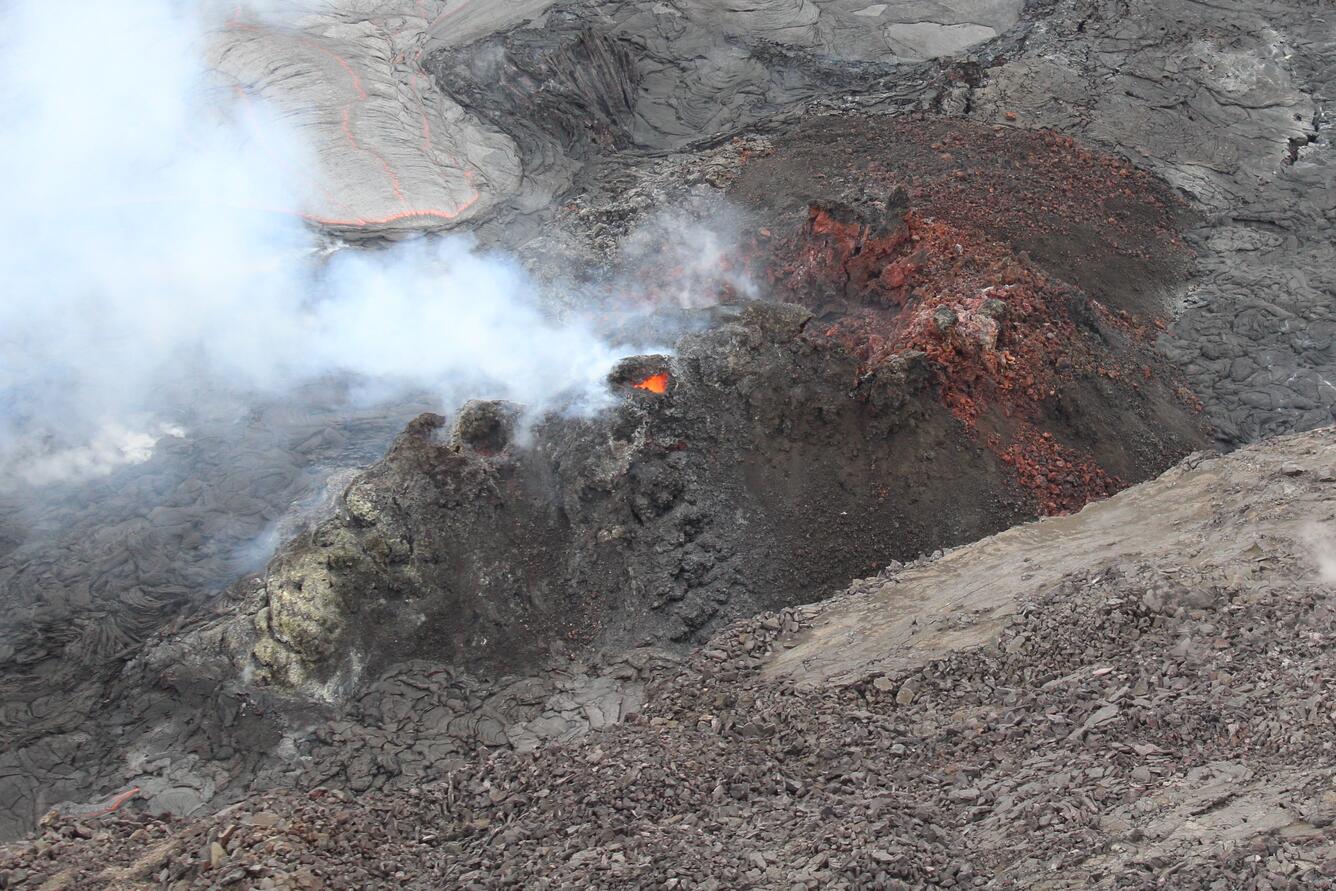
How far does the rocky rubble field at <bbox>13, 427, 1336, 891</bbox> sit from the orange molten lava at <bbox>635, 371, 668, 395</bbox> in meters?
2.57

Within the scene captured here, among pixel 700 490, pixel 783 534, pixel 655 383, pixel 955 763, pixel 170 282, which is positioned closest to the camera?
pixel 955 763

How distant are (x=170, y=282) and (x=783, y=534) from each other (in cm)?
795

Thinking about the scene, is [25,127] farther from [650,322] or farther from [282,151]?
[650,322]

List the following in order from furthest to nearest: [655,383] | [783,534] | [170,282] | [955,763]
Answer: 1. [170,282]
2. [655,383]
3. [783,534]
4. [955,763]

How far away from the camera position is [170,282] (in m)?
12.9

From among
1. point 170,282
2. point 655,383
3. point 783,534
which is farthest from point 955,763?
point 170,282

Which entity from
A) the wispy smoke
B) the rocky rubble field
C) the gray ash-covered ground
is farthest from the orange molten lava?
the rocky rubble field

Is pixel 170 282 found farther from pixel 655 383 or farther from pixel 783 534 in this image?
pixel 783 534

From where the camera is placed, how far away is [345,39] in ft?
58.5

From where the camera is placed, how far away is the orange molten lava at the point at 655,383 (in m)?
10.5

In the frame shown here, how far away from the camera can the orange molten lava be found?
34.4 ft

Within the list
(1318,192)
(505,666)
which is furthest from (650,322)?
(1318,192)

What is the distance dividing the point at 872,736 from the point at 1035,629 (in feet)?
4.46

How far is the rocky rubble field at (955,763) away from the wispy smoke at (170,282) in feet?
12.6
